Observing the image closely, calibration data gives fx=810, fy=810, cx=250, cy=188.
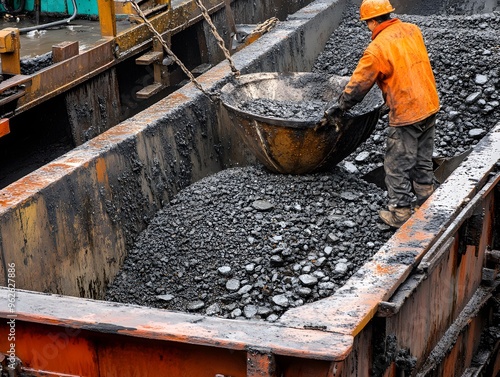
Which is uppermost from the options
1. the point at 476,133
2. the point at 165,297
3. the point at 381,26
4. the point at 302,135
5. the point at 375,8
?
the point at 375,8

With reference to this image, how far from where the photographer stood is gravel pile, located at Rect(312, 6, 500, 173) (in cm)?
661

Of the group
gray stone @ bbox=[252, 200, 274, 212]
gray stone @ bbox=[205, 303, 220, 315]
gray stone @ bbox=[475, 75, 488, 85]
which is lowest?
gray stone @ bbox=[205, 303, 220, 315]

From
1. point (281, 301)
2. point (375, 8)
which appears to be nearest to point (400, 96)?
point (375, 8)

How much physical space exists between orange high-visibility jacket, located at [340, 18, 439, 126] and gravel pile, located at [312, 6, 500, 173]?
3.99 ft

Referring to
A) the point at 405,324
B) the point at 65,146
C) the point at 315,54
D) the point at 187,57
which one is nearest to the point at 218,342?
the point at 405,324

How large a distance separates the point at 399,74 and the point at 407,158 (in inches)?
22.7

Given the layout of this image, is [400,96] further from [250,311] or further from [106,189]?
[106,189]

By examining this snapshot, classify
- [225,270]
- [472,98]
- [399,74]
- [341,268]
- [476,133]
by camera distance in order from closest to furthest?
[341,268] → [225,270] → [399,74] → [476,133] → [472,98]

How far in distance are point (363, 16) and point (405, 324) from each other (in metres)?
2.40

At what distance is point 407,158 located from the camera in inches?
214

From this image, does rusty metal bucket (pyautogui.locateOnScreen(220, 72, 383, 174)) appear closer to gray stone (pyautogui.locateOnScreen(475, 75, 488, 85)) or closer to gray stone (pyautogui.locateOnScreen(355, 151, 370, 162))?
gray stone (pyautogui.locateOnScreen(355, 151, 370, 162))

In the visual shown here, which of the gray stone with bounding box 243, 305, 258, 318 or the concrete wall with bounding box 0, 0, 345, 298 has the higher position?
the concrete wall with bounding box 0, 0, 345, 298

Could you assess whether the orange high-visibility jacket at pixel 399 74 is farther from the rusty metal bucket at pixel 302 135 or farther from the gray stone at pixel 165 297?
the gray stone at pixel 165 297

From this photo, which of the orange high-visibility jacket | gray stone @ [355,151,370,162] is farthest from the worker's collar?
gray stone @ [355,151,370,162]
